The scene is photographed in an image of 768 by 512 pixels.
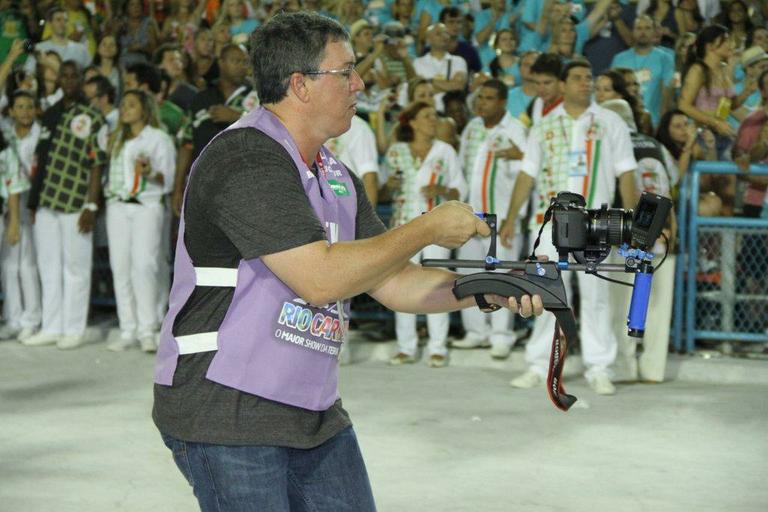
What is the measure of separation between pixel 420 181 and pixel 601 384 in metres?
2.07

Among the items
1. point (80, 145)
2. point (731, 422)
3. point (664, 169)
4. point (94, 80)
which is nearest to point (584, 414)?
point (731, 422)

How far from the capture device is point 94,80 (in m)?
10.9

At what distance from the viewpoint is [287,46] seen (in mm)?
3059

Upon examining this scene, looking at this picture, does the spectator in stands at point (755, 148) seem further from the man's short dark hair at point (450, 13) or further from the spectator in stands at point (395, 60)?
the man's short dark hair at point (450, 13)

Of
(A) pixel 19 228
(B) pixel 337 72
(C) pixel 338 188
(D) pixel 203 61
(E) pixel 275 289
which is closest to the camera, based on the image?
(E) pixel 275 289

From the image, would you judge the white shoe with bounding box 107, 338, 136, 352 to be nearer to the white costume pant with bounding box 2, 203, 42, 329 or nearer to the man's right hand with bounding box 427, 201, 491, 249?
the white costume pant with bounding box 2, 203, 42, 329

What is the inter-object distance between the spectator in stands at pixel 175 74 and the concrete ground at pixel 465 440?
279 cm

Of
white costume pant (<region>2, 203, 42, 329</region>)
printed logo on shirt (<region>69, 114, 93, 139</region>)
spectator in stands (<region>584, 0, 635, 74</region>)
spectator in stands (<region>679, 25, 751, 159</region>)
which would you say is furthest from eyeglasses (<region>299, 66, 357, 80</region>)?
spectator in stands (<region>584, 0, 635, 74</region>)

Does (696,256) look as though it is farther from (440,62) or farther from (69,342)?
(69,342)

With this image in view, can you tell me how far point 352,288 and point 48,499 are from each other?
355 centimetres

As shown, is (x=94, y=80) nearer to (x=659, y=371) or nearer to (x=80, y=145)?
(x=80, y=145)

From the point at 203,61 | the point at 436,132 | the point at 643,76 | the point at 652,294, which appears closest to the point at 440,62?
the point at 643,76

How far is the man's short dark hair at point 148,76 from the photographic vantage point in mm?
10812

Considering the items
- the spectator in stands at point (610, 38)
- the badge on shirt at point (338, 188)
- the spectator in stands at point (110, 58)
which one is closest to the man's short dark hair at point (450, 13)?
the spectator in stands at point (610, 38)
